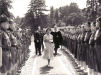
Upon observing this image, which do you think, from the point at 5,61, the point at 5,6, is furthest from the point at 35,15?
the point at 5,61

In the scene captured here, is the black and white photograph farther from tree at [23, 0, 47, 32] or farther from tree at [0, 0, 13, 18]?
tree at [23, 0, 47, 32]

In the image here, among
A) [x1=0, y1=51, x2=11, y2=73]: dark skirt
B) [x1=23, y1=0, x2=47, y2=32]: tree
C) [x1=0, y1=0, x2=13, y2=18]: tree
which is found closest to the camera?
[x1=0, y1=51, x2=11, y2=73]: dark skirt

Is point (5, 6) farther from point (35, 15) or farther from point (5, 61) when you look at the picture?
point (35, 15)

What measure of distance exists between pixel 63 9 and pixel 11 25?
515 ft

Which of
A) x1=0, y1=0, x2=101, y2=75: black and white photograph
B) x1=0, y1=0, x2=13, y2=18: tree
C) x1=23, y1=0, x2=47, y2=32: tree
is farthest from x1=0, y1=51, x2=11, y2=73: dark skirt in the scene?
x1=23, y1=0, x2=47, y2=32: tree

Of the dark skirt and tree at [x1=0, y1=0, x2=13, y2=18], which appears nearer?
the dark skirt

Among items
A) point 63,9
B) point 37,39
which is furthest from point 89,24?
point 63,9

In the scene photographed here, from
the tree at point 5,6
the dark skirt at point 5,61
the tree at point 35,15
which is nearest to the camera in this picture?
the dark skirt at point 5,61

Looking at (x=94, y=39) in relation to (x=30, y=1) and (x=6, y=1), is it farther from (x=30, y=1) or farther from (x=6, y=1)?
(x=30, y=1)

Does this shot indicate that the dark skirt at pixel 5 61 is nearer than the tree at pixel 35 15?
Yes

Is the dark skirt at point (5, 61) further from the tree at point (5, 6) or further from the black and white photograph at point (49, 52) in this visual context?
the tree at point (5, 6)

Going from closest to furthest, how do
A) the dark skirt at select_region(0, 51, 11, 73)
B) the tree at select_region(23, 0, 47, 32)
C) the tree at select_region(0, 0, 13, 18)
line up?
the dark skirt at select_region(0, 51, 11, 73), the tree at select_region(0, 0, 13, 18), the tree at select_region(23, 0, 47, 32)

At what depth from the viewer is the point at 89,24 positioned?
634 inches

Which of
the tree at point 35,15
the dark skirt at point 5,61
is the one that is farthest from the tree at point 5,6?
the tree at point 35,15
